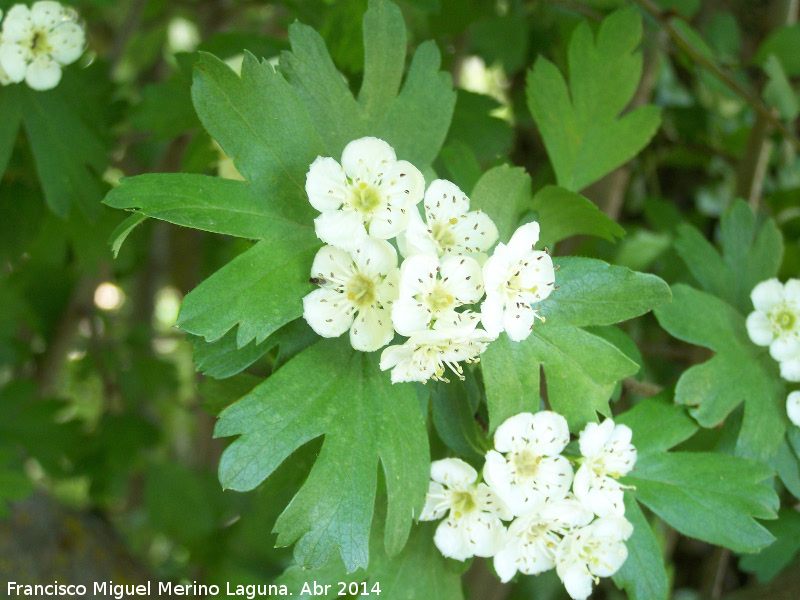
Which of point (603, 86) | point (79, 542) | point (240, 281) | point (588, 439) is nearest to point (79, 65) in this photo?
point (240, 281)

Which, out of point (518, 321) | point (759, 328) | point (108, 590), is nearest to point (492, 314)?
point (518, 321)

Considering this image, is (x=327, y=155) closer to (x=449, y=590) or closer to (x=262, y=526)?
(x=449, y=590)

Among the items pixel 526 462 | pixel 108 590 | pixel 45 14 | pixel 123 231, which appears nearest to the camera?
pixel 123 231

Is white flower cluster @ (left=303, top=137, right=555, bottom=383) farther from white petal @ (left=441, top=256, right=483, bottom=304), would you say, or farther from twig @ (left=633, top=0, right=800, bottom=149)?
twig @ (left=633, top=0, right=800, bottom=149)

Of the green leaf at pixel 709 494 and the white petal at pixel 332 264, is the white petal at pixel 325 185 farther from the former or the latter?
the green leaf at pixel 709 494

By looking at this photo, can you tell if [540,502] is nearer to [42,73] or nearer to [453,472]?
[453,472]
